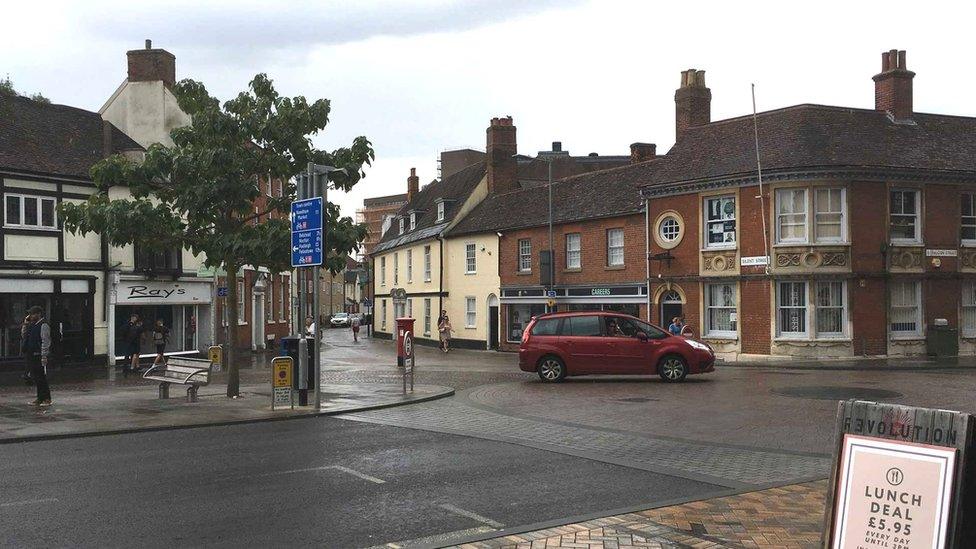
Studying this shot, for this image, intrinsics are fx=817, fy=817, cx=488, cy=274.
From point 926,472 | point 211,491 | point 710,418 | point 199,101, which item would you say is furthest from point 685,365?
point 926,472

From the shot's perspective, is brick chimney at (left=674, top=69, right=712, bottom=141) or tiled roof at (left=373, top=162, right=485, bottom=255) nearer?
brick chimney at (left=674, top=69, right=712, bottom=141)

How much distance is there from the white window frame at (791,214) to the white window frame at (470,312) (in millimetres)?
17735

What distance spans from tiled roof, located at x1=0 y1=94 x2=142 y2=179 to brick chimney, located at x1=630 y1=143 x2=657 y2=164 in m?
22.1

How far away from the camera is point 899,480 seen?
165 inches

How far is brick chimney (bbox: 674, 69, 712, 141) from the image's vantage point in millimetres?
34625

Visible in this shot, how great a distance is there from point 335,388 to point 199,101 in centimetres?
706

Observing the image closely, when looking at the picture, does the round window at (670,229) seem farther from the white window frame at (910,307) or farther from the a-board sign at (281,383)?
the a-board sign at (281,383)

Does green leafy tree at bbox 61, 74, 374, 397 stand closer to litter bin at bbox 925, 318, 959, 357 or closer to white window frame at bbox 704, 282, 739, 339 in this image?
white window frame at bbox 704, 282, 739, 339

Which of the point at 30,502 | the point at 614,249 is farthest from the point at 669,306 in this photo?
the point at 30,502

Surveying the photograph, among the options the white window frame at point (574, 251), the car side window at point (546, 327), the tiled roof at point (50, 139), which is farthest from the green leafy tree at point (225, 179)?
the white window frame at point (574, 251)

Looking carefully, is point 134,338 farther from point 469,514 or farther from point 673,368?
point 469,514

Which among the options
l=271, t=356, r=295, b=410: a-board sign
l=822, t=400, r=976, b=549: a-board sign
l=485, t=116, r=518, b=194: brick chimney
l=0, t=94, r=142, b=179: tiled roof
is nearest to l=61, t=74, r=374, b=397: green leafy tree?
l=271, t=356, r=295, b=410: a-board sign

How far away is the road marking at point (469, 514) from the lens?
6.94 metres

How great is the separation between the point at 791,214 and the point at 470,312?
18931mm
